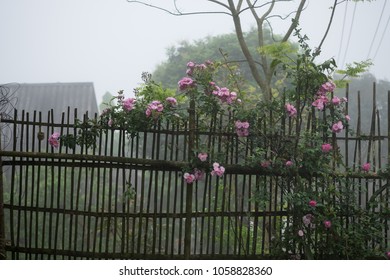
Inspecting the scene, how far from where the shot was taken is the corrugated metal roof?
14.4m

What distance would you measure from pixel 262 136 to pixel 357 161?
1070mm

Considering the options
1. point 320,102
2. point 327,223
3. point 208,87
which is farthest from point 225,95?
point 327,223

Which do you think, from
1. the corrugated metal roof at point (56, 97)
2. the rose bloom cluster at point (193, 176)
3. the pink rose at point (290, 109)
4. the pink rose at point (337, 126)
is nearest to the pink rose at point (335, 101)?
the pink rose at point (337, 126)

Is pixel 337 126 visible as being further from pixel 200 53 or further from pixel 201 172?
pixel 200 53

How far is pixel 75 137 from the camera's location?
3.90 metres

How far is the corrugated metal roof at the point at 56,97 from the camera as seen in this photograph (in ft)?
47.1

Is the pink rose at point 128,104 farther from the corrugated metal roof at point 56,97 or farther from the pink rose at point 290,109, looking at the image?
the corrugated metal roof at point 56,97

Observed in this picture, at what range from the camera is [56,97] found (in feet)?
48.4

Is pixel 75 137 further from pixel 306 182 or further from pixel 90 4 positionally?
pixel 90 4

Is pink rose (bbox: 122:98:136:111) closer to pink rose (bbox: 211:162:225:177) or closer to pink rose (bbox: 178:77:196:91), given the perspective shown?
pink rose (bbox: 178:77:196:91)
